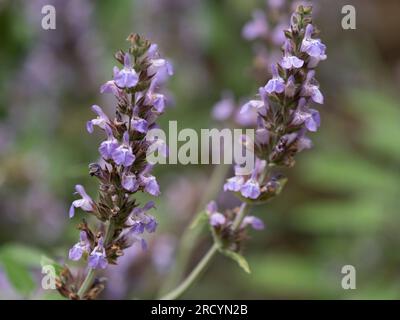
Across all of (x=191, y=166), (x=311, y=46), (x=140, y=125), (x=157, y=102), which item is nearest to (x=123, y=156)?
→ (x=140, y=125)

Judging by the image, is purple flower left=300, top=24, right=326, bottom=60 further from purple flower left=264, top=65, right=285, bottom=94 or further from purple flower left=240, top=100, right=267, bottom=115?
purple flower left=240, top=100, right=267, bottom=115

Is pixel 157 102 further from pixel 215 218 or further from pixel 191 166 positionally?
pixel 191 166

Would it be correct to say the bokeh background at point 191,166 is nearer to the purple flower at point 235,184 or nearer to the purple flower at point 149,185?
the purple flower at point 235,184

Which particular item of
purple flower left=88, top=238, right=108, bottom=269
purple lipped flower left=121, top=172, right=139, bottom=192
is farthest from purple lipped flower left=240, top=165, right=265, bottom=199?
purple flower left=88, top=238, right=108, bottom=269

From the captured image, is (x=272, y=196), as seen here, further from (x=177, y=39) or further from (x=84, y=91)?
(x=177, y=39)

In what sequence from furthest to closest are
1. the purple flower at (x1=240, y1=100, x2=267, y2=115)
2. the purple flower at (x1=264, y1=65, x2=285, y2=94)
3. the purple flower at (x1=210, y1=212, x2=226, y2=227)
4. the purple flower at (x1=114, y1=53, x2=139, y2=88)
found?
the purple flower at (x1=210, y1=212, x2=226, y2=227), the purple flower at (x1=240, y1=100, x2=267, y2=115), the purple flower at (x1=264, y1=65, x2=285, y2=94), the purple flower at (x1=114, y1=53, x2=139, y2=88)
